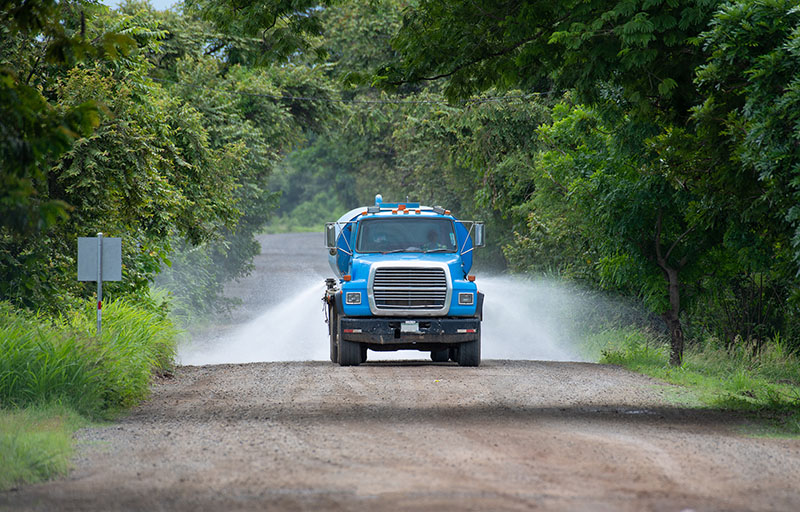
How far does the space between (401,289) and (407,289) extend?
107 millimetres

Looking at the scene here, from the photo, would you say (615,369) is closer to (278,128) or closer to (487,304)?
(487,304)

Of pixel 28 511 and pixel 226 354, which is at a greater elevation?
pixel 28 511

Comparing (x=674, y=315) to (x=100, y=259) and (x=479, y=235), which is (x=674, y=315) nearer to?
(x=479, y=235)

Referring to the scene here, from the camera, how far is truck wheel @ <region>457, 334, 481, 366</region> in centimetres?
2000

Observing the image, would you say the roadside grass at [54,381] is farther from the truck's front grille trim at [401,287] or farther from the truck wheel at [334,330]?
the truck's front grille trim at [401,287]

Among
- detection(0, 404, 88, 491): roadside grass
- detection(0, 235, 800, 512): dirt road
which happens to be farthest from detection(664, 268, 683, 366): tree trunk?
detection(0, 404, 88, 491): roadside grass

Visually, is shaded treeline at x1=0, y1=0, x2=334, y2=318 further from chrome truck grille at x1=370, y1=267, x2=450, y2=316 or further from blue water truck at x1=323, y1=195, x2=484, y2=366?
chrome truck grille at x1=370, y1=267, x2=450, y2=316

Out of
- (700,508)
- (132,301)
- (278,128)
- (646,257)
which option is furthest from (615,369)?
(278,128)

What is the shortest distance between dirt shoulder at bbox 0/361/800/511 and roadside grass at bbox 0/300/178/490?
0.39 metres

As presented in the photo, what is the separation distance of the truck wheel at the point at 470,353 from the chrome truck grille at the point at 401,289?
1.00 meters

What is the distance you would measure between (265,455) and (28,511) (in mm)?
2579

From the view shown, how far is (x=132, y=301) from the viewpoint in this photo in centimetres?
2192

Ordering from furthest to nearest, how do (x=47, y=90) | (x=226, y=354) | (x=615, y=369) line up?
(x=226, y=354) → (x=615, y=369) → (x=47, y=90)

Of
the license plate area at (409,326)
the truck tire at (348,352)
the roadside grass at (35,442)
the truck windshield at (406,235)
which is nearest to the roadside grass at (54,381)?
the roadside grass at (35,442)
